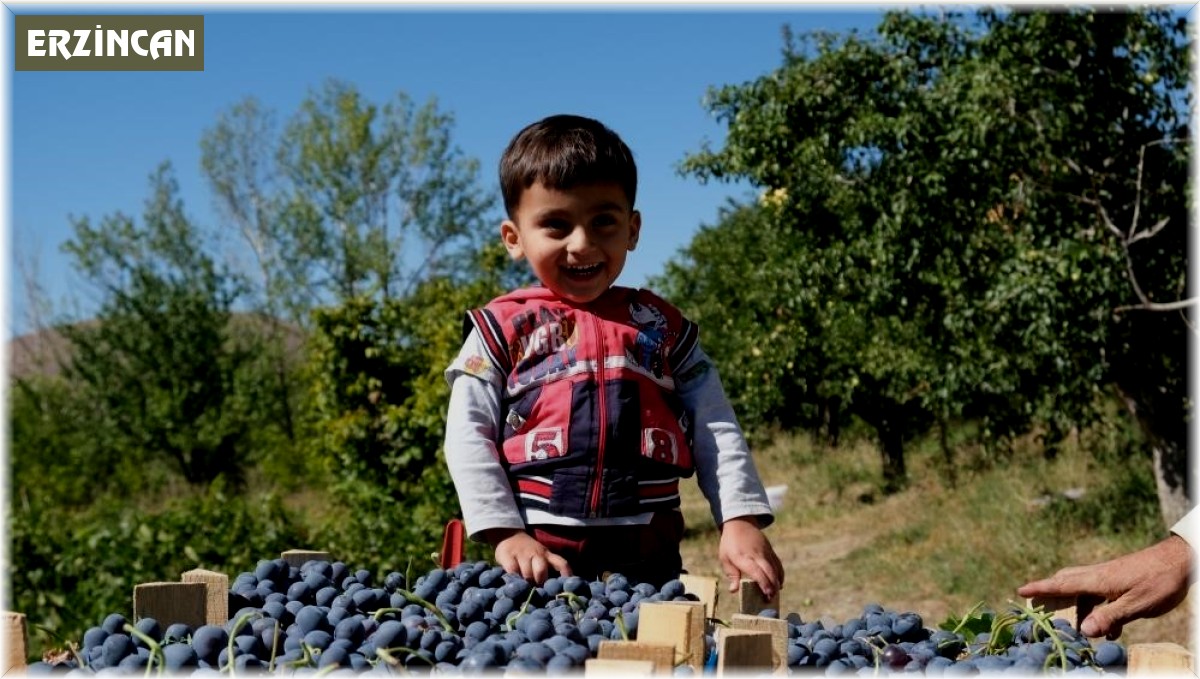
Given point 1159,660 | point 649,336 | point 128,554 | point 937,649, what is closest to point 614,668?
point 937,649

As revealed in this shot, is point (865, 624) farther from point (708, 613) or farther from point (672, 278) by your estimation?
point (672, 278)

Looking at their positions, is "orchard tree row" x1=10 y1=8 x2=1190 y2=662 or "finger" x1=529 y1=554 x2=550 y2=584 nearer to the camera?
"finger" x1=529 y1=554 x2=550 y2=584

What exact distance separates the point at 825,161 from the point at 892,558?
3.75 m

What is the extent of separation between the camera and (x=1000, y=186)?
8.29m

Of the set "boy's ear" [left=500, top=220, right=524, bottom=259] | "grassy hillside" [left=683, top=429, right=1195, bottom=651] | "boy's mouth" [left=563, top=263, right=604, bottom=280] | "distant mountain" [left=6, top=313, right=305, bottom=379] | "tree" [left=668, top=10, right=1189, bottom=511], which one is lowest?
"grassy hillside" [left=683, top=429, right=1195, bottom=651]

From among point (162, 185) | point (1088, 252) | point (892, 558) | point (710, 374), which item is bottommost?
point (892, 558)

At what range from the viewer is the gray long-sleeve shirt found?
2426 mm

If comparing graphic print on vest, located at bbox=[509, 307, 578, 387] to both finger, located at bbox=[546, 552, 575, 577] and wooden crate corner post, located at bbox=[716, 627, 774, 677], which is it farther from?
wooden crate corner post, located at bbox=[716, 627, 774, 677]

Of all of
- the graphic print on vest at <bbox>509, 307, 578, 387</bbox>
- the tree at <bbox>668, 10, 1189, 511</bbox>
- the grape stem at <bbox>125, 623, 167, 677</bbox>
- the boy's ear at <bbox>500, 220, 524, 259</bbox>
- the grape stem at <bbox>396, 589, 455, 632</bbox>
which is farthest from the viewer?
the tree at <bbox>668, 10, 1189, 511</bbox>

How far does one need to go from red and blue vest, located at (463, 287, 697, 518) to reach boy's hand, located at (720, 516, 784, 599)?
185mm

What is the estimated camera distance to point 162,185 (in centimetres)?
3253

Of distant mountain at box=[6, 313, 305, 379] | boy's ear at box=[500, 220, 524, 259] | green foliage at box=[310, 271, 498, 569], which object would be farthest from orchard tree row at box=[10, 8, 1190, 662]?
distant mountain at box=[6, 313, 305, 379]

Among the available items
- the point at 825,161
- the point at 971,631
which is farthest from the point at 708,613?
the point at 825,161

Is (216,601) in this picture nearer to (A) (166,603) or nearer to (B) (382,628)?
(A) (166,603)
